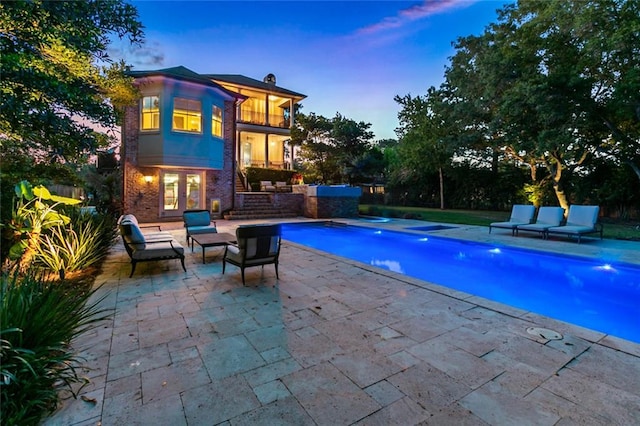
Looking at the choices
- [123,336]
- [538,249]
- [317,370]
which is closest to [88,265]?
[123,336]

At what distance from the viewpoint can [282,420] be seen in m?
1.95

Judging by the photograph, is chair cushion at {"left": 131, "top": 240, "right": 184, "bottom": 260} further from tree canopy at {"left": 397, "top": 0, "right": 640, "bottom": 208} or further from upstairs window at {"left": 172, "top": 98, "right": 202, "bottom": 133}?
tree canopy at {"left": 397, "top": 0, "right": 640, "bottom": 208}

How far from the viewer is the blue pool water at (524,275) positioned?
14.6ft

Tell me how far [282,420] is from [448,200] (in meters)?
22.5

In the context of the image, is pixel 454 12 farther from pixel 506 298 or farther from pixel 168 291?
pixel 168 291

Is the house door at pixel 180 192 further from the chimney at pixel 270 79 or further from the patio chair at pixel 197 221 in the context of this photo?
the chimney at pixel 270 79

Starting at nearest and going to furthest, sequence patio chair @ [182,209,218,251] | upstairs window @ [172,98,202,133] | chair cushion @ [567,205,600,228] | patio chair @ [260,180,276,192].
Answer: patio chair @ [182,209,218,251]
chair cushion @ [567,205,600,228]
upstairs window @ [172,98,202,133]
patio chair @ [260,180,276,192]

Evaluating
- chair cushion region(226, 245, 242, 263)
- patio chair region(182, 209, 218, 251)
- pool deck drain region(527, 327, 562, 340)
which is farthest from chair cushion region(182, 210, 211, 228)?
pool deck drain region(527, 327, 562, 340)

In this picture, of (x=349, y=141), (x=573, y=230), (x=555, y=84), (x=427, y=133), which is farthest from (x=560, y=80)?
(x=349, y=141)

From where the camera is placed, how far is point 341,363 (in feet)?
8.59

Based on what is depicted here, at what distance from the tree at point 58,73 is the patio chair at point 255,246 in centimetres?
357

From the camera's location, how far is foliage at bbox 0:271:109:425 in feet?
5.98

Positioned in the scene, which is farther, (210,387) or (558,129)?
(558,129)

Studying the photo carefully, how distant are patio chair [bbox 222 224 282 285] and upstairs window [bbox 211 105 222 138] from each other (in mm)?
11246
